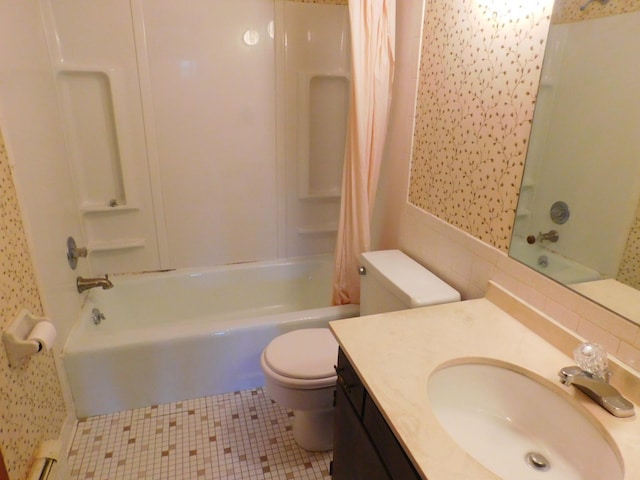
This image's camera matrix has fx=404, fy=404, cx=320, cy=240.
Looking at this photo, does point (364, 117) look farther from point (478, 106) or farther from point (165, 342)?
point (165, 342)

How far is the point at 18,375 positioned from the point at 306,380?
39.0 inches

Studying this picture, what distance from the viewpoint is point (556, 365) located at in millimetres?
1023

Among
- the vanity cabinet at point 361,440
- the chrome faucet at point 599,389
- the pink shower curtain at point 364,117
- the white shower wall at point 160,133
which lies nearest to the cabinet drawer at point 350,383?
the vanity cabinet at point 361,440

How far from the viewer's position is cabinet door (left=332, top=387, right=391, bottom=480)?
3.31 ft

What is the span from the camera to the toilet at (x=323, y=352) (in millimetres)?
1498

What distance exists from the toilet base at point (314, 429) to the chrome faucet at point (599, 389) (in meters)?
1.02

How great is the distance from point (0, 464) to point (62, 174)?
5.48 feet

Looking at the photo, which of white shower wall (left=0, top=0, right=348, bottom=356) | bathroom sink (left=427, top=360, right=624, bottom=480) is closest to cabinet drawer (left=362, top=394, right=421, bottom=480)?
bathroom sink (left=427, top=360, right=624, bottom=480)

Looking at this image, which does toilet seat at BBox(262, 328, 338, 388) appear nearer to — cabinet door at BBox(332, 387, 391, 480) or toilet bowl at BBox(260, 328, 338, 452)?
toilet bowl at BBox(260, 328, 338, 452)

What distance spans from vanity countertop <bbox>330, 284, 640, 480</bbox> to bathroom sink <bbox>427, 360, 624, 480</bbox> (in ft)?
0.09

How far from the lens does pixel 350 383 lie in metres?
1.12

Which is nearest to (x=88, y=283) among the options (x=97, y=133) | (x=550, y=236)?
(x=97, y=133)

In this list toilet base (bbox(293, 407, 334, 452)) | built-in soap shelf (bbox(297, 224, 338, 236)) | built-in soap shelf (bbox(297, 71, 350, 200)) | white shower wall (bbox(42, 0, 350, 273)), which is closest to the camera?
toilet base (bbox(293, 407, 334, 452))

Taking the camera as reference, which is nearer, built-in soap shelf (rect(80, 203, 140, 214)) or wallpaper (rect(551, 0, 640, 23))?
wallpaper (rect(551, 0, 640, 23))
